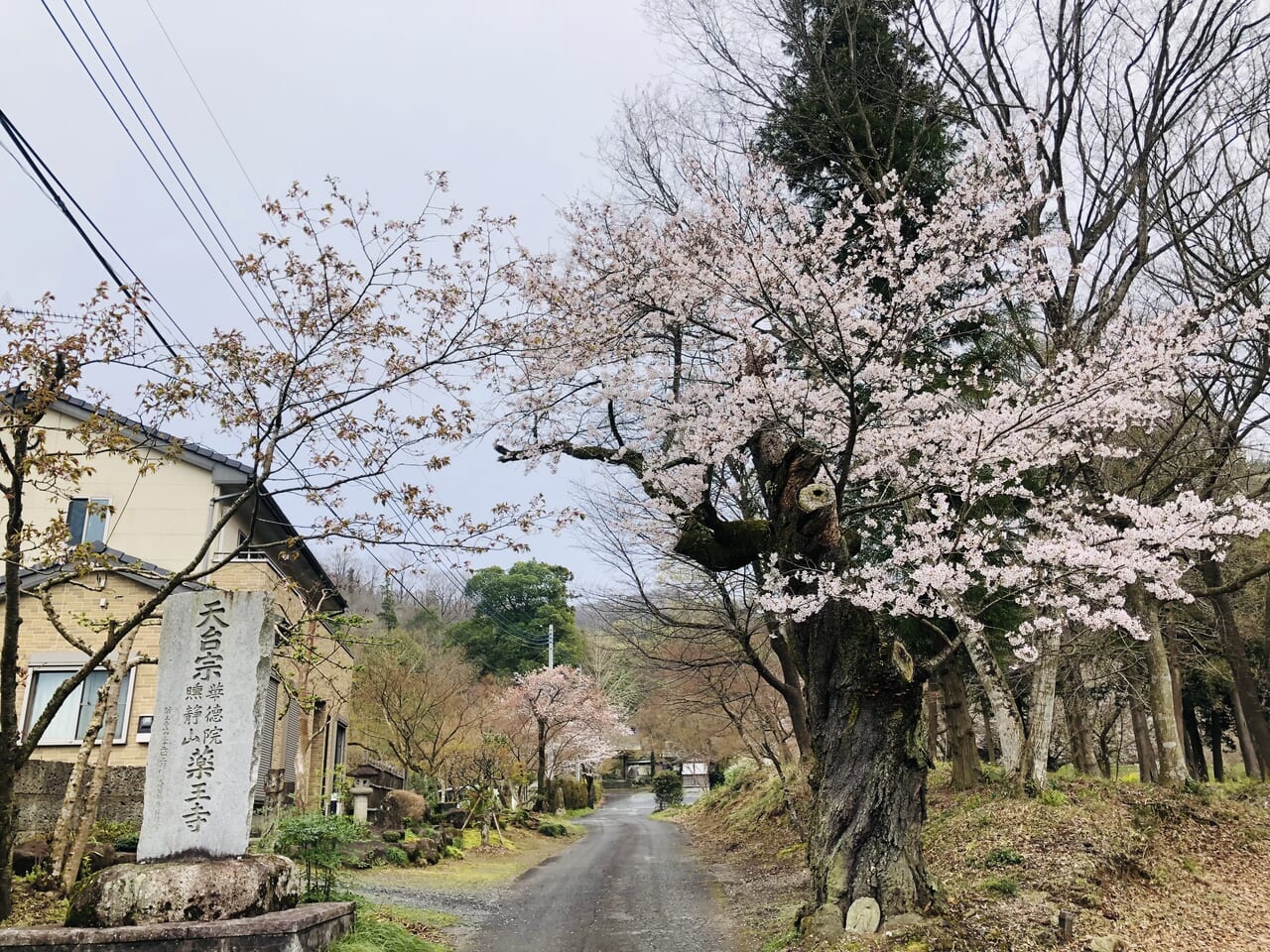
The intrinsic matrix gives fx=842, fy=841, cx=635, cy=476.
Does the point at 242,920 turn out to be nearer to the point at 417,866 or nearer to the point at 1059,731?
the point at 417,866

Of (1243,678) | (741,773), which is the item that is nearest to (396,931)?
(1243,678)

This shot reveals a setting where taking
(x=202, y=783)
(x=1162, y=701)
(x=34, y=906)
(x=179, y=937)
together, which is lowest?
(x=34, y=906)

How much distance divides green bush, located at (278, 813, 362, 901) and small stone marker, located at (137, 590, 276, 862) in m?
2.20

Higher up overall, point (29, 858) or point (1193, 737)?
point (1193, 737)

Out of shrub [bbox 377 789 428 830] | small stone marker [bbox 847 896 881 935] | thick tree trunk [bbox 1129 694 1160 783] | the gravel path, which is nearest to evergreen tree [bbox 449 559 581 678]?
shrub [bbox 377 789 428 830]

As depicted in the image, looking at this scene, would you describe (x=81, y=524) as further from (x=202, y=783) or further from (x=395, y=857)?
(x=202, y=783)

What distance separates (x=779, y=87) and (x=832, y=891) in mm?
10822

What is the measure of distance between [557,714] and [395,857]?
58.4ft

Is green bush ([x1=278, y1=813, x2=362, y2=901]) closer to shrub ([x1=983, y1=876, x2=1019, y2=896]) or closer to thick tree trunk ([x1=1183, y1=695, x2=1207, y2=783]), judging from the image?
shrub ([x1=983, y1=876, x2=1019, y2=896])

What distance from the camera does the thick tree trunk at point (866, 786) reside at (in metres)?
7.32

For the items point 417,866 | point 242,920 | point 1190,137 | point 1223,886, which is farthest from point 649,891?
point 1190,137

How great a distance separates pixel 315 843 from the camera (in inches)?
357

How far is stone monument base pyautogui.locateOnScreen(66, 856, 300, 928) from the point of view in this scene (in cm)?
607

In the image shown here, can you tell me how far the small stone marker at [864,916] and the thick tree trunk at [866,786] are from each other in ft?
0.24
